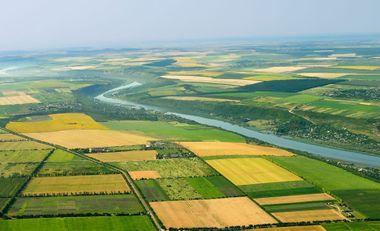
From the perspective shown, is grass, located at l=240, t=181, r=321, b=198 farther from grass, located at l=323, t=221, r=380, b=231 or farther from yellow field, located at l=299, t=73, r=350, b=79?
yellow field, located at l=299, t=73, r=350, b=79

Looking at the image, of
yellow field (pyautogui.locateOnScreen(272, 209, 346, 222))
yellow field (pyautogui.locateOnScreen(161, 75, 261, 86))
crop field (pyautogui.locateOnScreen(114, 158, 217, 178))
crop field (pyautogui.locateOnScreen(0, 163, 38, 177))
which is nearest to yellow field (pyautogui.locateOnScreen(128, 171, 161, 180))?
crop field (pyautogui.locateOnScreen(114, 158, 217, 178))

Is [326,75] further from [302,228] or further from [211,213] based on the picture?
[302,228]

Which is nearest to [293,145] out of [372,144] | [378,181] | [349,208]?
[372,144]

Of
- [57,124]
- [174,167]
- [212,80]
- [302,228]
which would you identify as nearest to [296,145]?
[174,167]

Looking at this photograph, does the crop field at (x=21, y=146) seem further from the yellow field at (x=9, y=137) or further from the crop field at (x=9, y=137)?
the yellow field at (x=9, y=137)

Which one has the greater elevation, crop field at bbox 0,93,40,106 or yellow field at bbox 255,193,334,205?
crop field at bbox 0,93,40,106

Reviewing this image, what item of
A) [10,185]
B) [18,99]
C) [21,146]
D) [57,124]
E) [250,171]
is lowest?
[250,171]

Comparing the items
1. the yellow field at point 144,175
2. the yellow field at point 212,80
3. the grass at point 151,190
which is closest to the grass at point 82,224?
the grass at point 151,190
